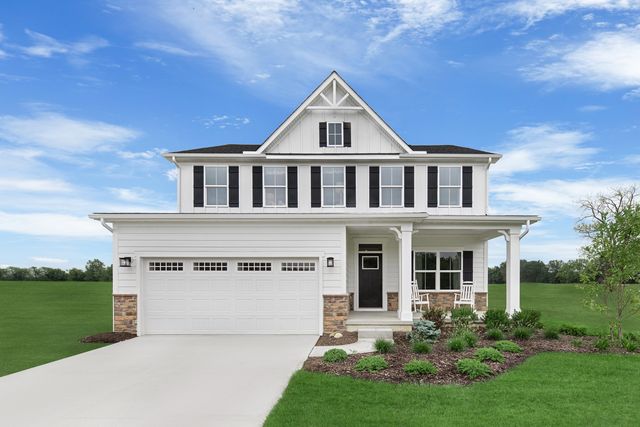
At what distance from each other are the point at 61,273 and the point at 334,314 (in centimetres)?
2985

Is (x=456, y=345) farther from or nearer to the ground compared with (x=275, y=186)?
nearer to the ground

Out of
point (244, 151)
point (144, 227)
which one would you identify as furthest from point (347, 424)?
point (244, 151)

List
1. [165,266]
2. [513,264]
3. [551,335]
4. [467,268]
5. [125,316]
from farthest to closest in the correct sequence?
[467,268] → [513,264] → [165,266] → [125,316] → [551,335]

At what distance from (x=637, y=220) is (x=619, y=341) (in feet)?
9.83

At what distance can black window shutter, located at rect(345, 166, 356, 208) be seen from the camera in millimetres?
17766

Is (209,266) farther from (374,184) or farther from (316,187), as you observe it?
(374,184)

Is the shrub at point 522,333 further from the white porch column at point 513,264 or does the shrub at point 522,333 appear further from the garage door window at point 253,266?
the garage door window at point 253,266

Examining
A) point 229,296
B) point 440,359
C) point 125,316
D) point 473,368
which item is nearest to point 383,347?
point 440,359

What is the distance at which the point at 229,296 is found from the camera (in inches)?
569

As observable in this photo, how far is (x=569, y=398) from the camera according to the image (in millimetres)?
7621

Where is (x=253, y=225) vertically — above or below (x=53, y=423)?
above

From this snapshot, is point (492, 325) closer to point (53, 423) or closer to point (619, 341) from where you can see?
point (619, 341)

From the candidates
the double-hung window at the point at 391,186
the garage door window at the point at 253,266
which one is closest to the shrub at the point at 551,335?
the double-hung window at the point at 391,186

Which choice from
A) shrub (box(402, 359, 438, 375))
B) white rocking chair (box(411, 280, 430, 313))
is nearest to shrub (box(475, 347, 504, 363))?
shrub (box(402, 359, 438, 375))
